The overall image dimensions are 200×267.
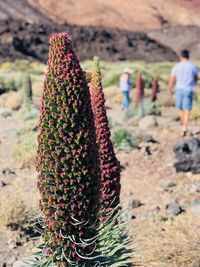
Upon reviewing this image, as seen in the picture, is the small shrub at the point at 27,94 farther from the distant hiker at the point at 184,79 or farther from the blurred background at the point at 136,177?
the distant hiker at the point at 184,79

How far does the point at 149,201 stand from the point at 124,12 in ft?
224

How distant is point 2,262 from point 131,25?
68.5 metres

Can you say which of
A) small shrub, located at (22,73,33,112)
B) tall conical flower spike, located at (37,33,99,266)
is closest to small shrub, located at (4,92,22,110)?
small shrub, located at (22,73,33,112)

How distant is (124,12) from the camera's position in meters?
72.0

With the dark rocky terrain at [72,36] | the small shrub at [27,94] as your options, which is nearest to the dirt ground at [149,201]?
the small shrub at [27,94]

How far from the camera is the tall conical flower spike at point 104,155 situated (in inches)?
123

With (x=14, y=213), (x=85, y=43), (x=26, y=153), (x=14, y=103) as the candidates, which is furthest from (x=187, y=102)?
(x=85, y=43)

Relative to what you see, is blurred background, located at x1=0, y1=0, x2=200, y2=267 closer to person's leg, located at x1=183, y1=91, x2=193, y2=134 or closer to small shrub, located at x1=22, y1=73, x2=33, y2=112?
small shrub, located at x1=22, y1=73, x2=33, y2=112

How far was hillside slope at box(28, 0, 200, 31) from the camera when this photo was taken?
68.2 m

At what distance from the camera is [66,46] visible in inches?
98.0

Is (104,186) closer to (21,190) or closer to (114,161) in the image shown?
(114,161)

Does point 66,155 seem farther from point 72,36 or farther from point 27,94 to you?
point 72,36

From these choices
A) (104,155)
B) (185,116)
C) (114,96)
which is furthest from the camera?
(114,96)

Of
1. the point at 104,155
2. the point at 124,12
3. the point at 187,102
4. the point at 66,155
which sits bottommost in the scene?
the point at 187,102
